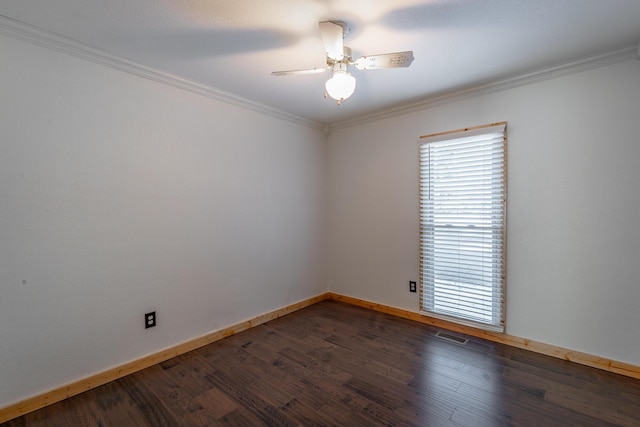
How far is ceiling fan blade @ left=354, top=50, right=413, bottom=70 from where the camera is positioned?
5.62 feet

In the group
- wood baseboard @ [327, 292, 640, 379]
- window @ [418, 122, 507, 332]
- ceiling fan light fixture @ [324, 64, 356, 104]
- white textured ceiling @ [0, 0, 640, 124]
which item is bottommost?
wood baseboard @ [327, 292, 640, 379]

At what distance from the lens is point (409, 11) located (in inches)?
66.4

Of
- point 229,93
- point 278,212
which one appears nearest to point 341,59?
point 229,93

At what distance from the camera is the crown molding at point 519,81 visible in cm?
213

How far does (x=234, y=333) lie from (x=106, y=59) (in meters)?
2.57

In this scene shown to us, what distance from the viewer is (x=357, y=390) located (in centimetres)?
199

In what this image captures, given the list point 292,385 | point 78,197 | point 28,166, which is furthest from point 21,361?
point 292,385

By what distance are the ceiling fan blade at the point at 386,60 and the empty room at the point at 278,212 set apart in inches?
0.5

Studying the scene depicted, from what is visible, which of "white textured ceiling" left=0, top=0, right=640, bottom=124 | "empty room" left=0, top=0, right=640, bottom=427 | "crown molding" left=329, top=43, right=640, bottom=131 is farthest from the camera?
"crown molding" left=329, top=43, right=640, bottom=131

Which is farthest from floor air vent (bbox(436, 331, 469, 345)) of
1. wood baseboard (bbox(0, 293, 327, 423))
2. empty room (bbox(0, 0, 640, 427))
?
wood baseboard (bbox(0, 293, 327, 423))

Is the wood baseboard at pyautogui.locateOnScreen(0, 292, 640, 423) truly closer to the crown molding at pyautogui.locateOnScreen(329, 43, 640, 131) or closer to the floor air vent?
the floor air vent

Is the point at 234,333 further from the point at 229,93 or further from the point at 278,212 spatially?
the point at 229,93

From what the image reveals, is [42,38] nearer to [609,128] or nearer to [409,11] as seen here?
[409,11]

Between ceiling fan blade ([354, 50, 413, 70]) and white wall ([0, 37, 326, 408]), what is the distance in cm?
162
